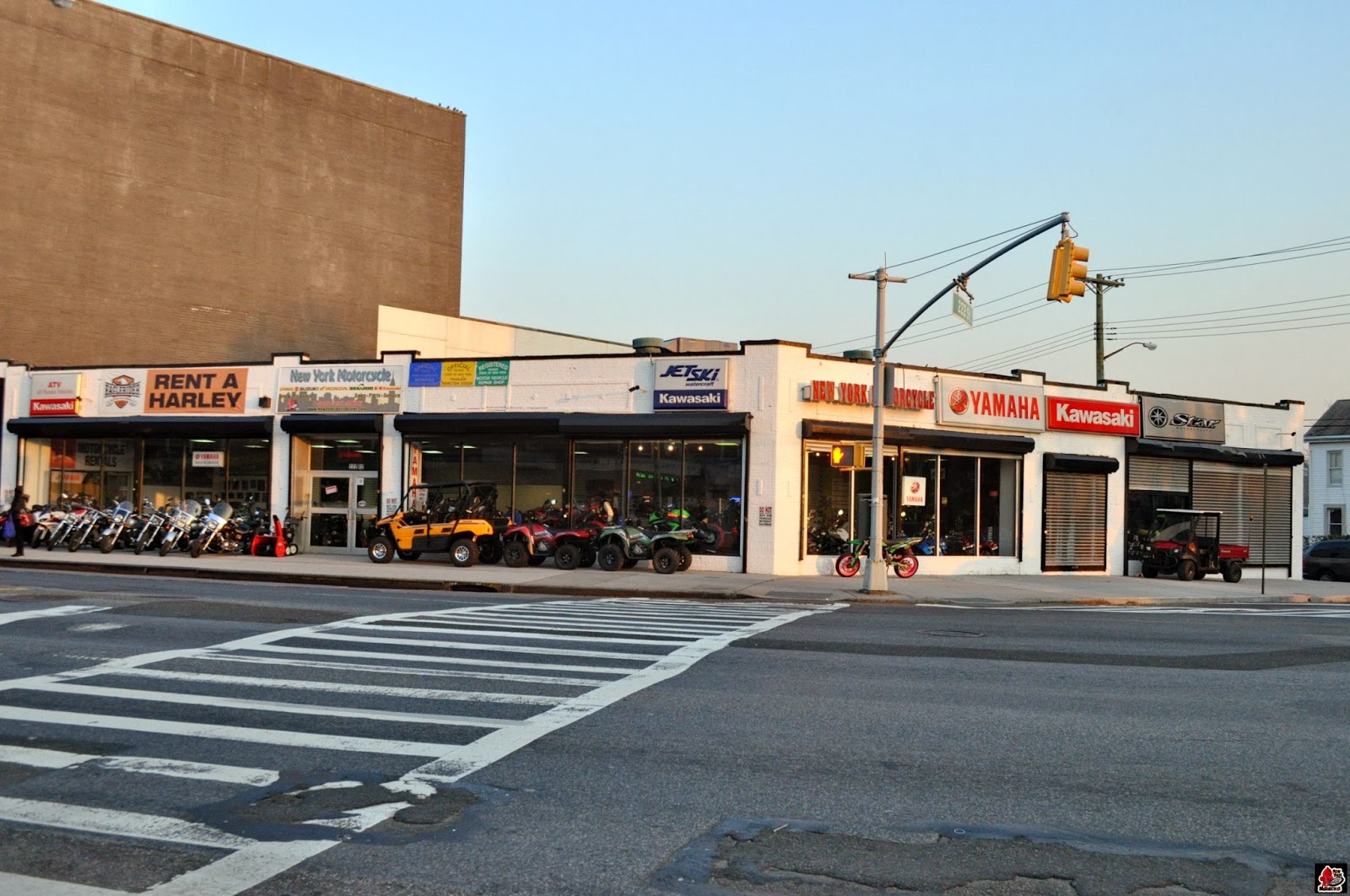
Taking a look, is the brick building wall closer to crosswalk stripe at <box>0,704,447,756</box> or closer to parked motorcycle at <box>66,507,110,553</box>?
parked motorcycle at <box>66,507,110,553</box>

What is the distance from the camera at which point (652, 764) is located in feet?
23.4

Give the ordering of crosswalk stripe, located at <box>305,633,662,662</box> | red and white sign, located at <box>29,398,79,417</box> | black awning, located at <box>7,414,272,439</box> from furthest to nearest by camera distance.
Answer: red and white sign, located at <box>29,398,79,417</box> < black awning, located at <box>7,414,272,439</box> < crosswalk stripe, located at <box>305,633,662,662</box>

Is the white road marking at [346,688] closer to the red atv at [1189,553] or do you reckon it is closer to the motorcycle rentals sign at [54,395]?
the red atv at [1189,553]

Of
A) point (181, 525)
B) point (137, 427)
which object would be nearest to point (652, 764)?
point (181, 525)

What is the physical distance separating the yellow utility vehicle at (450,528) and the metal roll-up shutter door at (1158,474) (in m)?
18.9

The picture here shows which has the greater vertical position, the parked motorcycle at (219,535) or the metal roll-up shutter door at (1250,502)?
the metal roll-up shutter door at (1250,502)

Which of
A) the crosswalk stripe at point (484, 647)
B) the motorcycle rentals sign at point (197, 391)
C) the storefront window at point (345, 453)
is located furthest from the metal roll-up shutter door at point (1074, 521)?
the motorcycle rentals sign at point (197, 391)

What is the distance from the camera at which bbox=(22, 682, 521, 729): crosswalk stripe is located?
8.32 m

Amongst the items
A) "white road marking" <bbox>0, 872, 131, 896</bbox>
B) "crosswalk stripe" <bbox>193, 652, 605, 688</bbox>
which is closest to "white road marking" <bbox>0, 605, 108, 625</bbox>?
"crosswalk stripe" <bbox>193, 652, 605, 688</bbox>

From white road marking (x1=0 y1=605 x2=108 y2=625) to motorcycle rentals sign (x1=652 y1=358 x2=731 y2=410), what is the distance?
15217mm

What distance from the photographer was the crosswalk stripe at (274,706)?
832cm

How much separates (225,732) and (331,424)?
2390 centimetres

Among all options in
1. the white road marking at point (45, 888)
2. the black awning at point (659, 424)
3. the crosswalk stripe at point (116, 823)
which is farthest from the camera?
the black awning at point (659, 424)

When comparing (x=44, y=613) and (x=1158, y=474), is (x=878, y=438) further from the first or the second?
(x=44, y=613)
